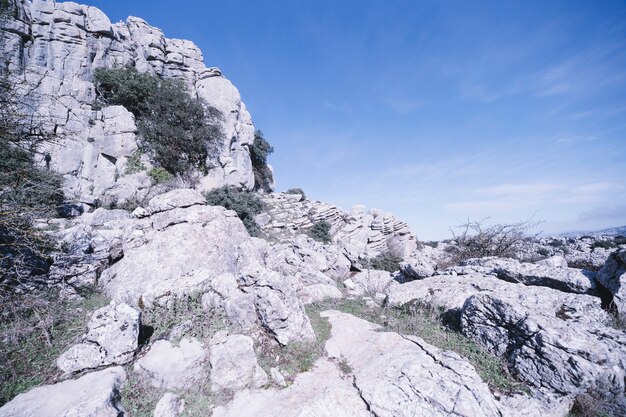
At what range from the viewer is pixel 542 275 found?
7453 millimetres

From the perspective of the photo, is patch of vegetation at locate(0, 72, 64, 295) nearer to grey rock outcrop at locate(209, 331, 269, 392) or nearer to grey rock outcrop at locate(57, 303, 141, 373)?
grey rock outcrop at locate(57, 303, 141, 373)

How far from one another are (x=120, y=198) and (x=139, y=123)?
7.92 meters

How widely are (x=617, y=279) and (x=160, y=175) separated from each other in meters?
23.3

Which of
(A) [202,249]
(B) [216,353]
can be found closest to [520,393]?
(B) [216,353]

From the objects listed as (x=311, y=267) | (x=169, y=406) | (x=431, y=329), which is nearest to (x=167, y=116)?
(x=311, y=267)

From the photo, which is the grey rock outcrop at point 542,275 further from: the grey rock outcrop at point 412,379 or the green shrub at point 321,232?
the green shrub at point 321,232

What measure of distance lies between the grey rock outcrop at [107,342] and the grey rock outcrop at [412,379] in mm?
4305

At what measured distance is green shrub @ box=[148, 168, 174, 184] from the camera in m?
17.5

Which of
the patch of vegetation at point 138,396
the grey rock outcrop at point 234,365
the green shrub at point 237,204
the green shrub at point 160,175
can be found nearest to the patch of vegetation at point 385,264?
the green shrub at point 237,204

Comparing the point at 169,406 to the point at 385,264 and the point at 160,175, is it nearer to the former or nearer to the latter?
the point at 385,264

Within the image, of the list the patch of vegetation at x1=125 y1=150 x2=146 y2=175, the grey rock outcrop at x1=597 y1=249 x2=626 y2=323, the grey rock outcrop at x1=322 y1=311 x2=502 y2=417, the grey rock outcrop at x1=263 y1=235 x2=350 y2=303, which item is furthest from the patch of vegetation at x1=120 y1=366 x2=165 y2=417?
the patch of vegetation at x1=125 y1=150 x2=146 y2=175

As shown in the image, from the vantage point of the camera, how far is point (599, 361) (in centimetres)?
416

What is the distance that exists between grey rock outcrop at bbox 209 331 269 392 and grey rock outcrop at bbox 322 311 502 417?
1786mm

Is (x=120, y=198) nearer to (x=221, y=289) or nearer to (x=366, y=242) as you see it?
(x=221, y=289)
